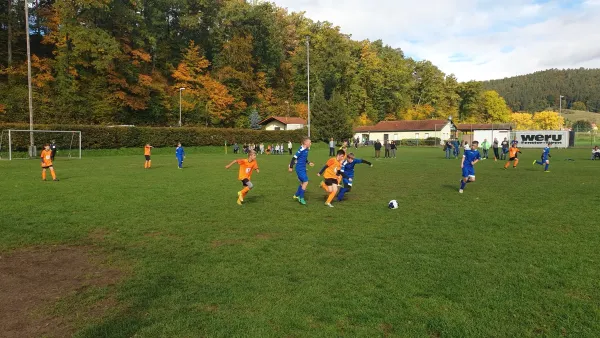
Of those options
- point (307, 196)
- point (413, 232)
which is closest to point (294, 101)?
point (307, 196)

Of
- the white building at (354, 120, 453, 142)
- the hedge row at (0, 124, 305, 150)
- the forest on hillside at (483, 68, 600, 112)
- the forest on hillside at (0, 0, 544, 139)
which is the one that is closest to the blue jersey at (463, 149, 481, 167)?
the hedge row at (0, 124, 305, 150)

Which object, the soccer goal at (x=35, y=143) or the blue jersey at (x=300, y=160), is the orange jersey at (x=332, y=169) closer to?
the blue jersey at (x=300, y=160)

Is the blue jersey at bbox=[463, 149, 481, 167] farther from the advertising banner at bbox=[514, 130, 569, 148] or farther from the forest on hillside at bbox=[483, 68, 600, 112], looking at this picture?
the forest on hillside at bbox=[483, 68, 600, 112]

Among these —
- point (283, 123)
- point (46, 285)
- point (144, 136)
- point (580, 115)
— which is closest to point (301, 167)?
point (46, 285)

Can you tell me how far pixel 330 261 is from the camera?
656cm

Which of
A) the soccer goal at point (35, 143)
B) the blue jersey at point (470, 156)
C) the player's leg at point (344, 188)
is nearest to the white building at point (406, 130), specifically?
the soccer goal at point (35, 143)

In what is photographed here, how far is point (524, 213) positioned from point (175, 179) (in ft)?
47.9

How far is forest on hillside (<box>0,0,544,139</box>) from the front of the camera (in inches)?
1775

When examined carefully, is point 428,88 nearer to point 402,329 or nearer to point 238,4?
point 238,4

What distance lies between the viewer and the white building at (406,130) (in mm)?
78562

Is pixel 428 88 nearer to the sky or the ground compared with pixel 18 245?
nearer to the sky

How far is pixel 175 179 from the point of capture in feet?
62.7

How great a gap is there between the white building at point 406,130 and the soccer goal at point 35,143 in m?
53.5

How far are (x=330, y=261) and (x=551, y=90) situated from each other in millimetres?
208230
